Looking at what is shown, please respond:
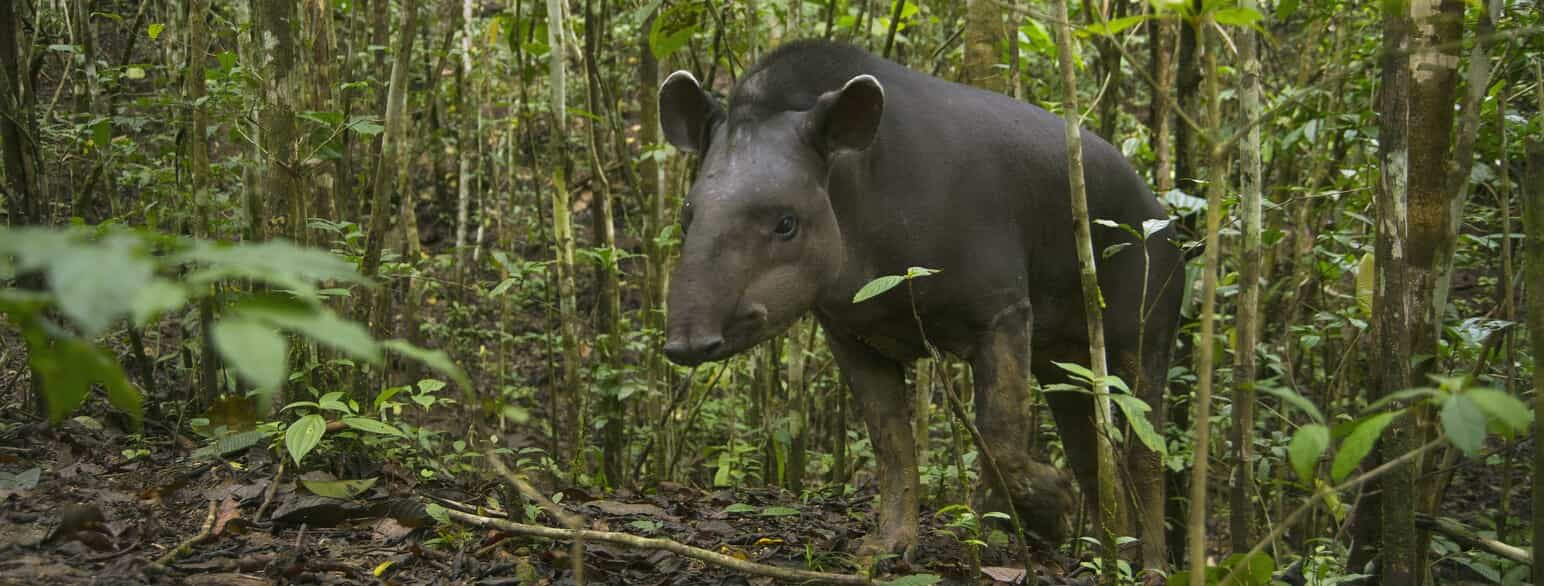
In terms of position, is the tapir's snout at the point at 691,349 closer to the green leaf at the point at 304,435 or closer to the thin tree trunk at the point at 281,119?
the green leaf at the point at 304,435

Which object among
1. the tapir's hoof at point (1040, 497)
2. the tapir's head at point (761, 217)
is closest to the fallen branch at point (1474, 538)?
the tapir's hoof at point (1040, 497)

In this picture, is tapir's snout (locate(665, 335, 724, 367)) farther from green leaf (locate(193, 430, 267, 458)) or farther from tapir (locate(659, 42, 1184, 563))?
green leaf (locate(193, 430, 267, 458))

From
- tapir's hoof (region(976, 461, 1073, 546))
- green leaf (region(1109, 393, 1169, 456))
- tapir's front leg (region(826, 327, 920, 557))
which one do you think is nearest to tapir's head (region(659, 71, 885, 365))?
tapir's front leg (region(826, 327, 920, 557))

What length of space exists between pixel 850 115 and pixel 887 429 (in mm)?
1390

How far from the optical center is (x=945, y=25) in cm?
930

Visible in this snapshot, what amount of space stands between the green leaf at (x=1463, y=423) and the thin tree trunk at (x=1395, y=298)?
1.27 m

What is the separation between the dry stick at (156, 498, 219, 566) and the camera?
335 centimetres

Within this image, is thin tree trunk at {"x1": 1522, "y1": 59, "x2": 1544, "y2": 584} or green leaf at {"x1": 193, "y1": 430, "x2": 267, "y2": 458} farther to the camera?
green leaf at {"x1": 193, "y1": 430, "x2": 267, "y2": 458}

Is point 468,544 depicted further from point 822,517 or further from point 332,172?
point 332,172

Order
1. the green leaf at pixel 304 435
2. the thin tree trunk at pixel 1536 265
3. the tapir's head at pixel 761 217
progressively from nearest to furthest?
the thin tree trunk at pixel 1536 265 < the green leaf at pixel 304 435 < the tapir's head at pixel 761 217

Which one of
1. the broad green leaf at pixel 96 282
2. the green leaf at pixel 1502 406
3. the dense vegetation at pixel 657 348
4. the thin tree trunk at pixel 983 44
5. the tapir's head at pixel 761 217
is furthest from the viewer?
the thin tree trunk at pixel 983 44

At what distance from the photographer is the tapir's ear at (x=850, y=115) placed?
4.39 meters

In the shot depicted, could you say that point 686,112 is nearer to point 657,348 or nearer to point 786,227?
point 786,227

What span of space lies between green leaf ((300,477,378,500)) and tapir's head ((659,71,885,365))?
1.32 meters
